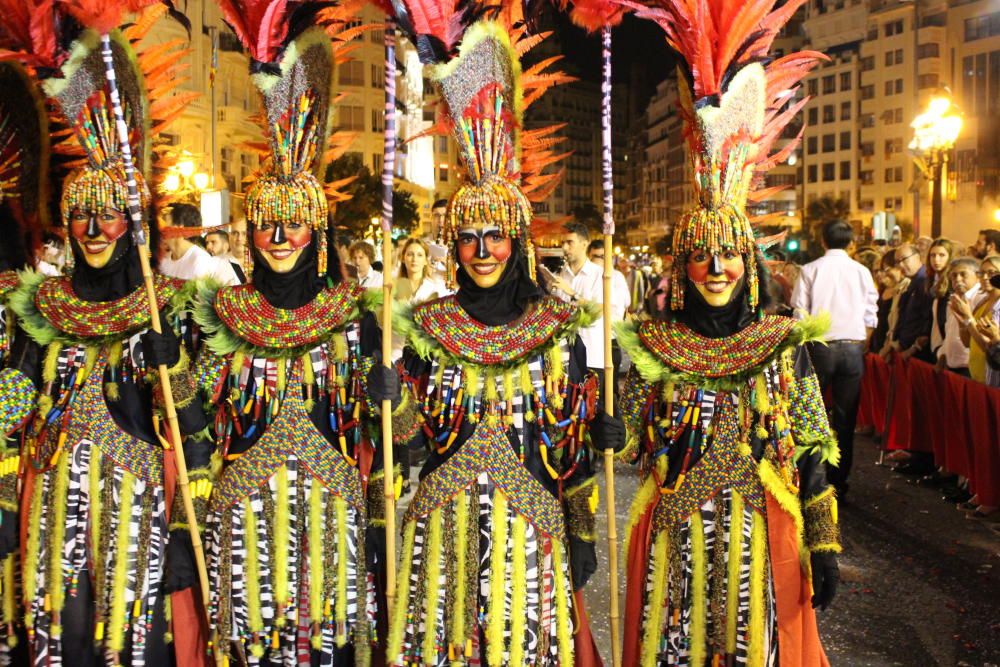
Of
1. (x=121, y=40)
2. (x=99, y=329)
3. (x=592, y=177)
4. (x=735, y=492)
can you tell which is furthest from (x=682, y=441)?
(x=592, y=177)

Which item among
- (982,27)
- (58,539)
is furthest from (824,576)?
(982,27)

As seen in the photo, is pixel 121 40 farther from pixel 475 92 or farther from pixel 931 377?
pixel 931 377

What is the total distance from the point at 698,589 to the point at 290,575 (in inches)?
63.6

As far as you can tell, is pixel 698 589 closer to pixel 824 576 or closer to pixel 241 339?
pixel 824 576

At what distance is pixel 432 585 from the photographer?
12.1 feet

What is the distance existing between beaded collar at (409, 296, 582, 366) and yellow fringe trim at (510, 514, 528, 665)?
2.06ft

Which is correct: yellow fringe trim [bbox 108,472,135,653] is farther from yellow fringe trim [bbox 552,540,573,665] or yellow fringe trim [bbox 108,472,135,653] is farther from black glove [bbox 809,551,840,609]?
black glove [bbox 809,551,840,609]

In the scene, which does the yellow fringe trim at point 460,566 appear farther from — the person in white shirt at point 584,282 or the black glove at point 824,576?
the person in white shirt at point 584,282

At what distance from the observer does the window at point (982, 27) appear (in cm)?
7294

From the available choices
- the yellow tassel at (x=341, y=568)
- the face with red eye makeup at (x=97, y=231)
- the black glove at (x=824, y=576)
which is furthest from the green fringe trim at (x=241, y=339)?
the black glove at (x=824, y=576)

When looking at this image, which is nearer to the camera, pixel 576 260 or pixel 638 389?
pixel 638 389

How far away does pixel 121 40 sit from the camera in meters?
4.30

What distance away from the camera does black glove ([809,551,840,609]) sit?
3775 millimetres

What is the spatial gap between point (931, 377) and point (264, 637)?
7454 millimetres
